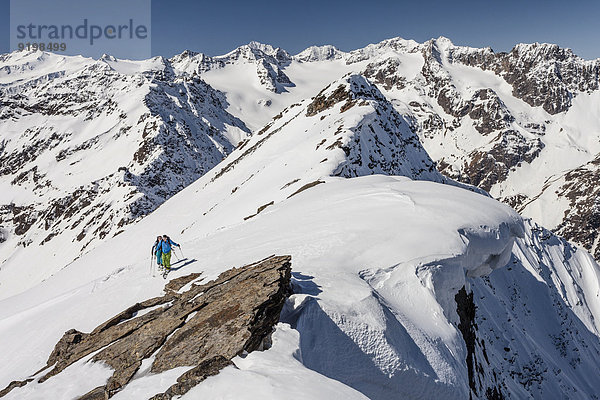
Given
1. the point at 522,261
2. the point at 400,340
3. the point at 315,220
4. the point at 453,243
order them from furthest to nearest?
the point at 522,261
the point at 315,220
the point at 453,243
the point at 400,340

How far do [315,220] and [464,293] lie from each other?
6432 millimetres

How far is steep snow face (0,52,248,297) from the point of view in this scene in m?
92.6

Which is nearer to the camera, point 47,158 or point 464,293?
point 464,293

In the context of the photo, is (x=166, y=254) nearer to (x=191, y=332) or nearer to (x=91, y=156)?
(x=191, y=332)

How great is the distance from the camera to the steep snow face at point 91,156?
92.6 m

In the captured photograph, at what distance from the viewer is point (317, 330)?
25.2ft

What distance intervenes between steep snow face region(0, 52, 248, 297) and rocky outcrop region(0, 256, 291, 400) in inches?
3061

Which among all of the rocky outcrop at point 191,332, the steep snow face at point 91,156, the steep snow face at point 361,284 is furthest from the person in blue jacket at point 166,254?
the steep snow face at point 91,156

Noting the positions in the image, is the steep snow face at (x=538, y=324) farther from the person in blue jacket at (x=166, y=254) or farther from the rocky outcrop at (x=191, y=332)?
the person in blue jacket at (x=166, y=254)

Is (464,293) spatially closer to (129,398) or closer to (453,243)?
(453,243)

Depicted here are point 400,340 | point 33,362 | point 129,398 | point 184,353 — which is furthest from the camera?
point 33,362

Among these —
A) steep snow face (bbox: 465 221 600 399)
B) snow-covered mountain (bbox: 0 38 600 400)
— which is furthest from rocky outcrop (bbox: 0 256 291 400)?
steep snow face (bbox: 465 221 600 399)

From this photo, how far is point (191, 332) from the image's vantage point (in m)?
7.61

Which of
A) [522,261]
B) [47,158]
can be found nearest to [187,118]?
[47,158]
